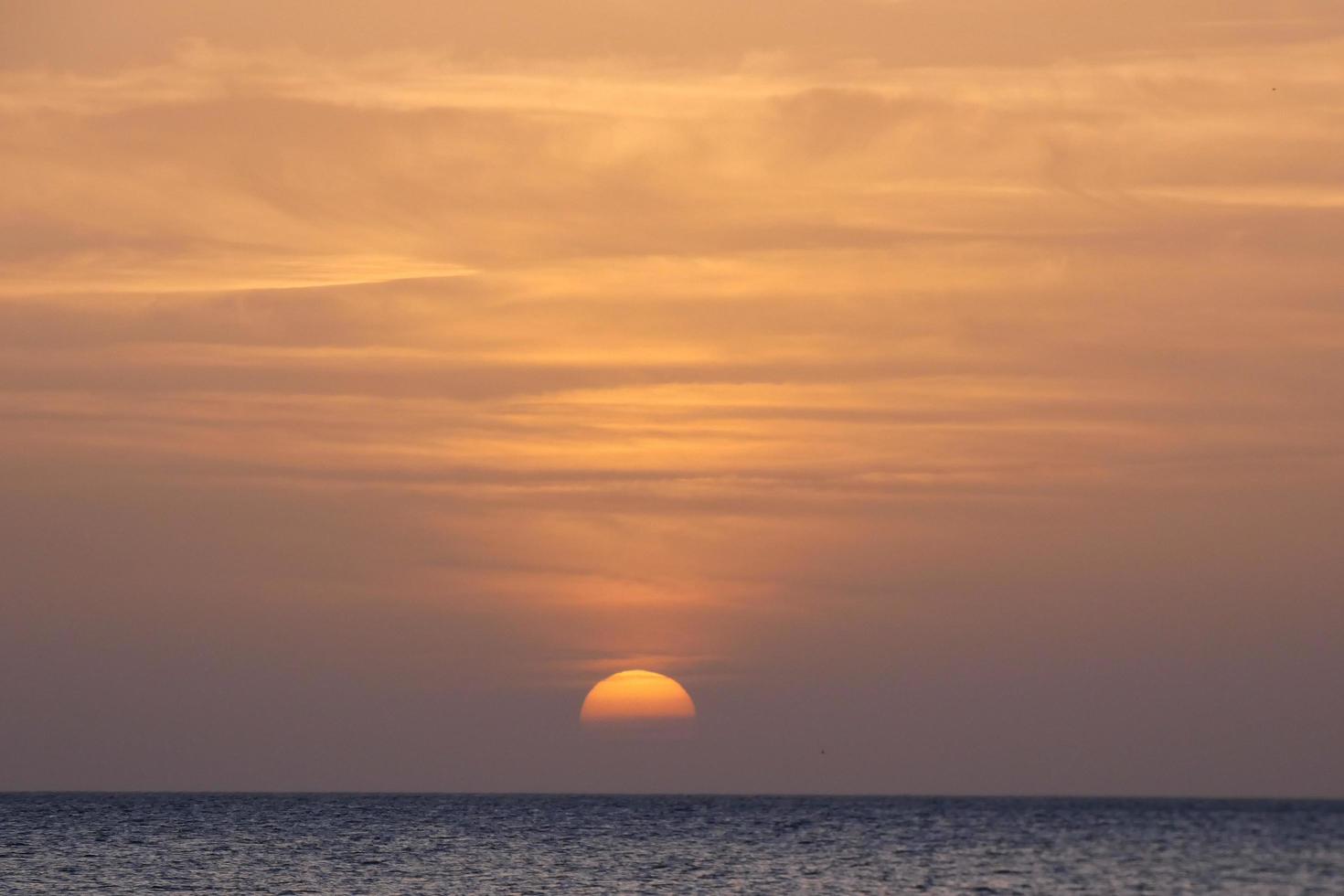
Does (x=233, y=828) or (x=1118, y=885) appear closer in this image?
(x=1118, y=885)

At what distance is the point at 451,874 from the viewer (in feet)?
340

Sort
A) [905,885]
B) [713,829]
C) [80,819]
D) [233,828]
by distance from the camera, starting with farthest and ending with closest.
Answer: [80,819] → [713,829] → [233,828] → [905,885]

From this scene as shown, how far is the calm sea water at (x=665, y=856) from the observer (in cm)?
9831

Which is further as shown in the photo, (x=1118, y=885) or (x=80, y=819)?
(x=80, y=819)

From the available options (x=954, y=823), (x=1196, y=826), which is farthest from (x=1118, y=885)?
(x=954, y=823)

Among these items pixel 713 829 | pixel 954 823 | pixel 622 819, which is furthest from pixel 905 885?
pixel 622 819

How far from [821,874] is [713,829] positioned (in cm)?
6394

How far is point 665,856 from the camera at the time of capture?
4924 inches

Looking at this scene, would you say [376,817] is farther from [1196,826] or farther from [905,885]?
[905,885]

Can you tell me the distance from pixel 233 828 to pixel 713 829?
43607 mm

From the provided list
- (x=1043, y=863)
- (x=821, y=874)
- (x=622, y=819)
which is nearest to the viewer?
(x=821, y=874)

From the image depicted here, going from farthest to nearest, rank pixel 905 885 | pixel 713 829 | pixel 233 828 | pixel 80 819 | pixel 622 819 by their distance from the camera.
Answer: pixel 622 819
pixel 80 819
pixel 713 829
pixel 233 828
pixel 905 885

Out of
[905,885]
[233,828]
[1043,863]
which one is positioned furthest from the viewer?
[233,828]

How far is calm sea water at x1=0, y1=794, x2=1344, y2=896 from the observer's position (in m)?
98.3
